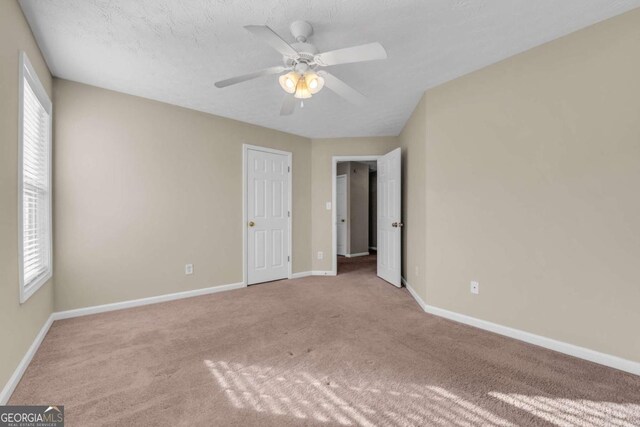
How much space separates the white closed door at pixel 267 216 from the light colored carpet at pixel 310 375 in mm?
1364

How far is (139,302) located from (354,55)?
10.8 ft

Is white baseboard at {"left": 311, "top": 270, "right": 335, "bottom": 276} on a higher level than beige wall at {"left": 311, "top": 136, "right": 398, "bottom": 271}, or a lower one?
lower

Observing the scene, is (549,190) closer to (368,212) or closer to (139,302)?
(139,302)

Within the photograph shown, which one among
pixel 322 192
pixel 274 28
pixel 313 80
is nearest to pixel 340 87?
pixel 313 80

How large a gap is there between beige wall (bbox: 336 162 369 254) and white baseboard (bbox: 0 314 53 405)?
5461mm

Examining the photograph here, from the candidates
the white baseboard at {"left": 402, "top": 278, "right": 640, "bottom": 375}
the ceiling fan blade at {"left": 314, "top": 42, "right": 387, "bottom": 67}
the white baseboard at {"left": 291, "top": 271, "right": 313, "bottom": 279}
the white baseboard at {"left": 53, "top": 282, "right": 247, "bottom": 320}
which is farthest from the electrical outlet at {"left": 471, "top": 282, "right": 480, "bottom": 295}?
the white baseboard at {"left": 53, "top": 282, "right": 247, "bottom": 320}

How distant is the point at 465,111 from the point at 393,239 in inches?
77.9

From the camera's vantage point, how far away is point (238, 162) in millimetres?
3916

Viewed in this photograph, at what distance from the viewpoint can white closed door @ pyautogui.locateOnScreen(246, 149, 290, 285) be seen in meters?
4.07

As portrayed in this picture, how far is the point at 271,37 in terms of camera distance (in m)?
1.57

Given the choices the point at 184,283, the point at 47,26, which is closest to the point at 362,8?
the point at 47,26

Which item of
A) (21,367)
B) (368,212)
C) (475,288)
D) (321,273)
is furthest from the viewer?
(368,212)

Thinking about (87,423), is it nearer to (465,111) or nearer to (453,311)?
(453,311)

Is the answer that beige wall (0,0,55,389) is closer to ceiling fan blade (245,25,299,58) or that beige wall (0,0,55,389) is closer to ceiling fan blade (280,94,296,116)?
ceiling fan blade (245,25,299,58)
